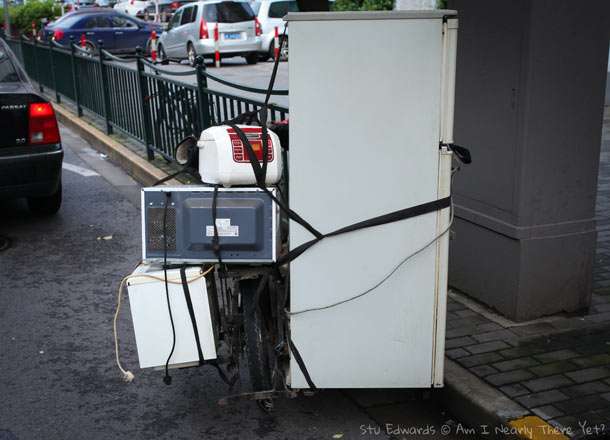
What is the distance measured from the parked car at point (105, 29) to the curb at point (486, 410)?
24.4 meters

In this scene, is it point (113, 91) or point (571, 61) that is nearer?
point (571, 61)

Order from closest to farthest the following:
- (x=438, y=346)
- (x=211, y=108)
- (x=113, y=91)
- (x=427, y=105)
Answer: (x=427, y=105), (x=438, y=346), (x=211, y=108), (x=113, y=91)

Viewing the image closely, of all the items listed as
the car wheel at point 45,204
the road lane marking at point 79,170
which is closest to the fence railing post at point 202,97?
the car wheel at point 45,204

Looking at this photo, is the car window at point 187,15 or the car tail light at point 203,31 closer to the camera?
the car tail light at point 203,31

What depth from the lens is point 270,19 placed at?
23.8 meters

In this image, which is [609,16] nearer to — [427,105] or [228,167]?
[427,105]

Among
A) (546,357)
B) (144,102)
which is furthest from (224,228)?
(144,102)

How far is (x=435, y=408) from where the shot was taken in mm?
4086

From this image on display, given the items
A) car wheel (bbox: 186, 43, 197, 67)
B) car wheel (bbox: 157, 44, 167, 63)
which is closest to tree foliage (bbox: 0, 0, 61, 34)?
car wheel (bbox: 157, 44, 167, 63)

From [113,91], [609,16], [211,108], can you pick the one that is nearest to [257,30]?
[113,91]

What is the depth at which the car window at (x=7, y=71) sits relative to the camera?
7068mm

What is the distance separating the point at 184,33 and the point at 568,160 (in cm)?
2074

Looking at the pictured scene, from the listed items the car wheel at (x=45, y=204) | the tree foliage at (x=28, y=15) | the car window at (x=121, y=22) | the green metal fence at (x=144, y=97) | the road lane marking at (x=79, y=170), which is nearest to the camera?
the green metal fence at (x=144, y=97)

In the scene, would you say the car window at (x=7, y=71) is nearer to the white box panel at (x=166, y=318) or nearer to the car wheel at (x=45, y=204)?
the car wheel at (x=45, y=204)
